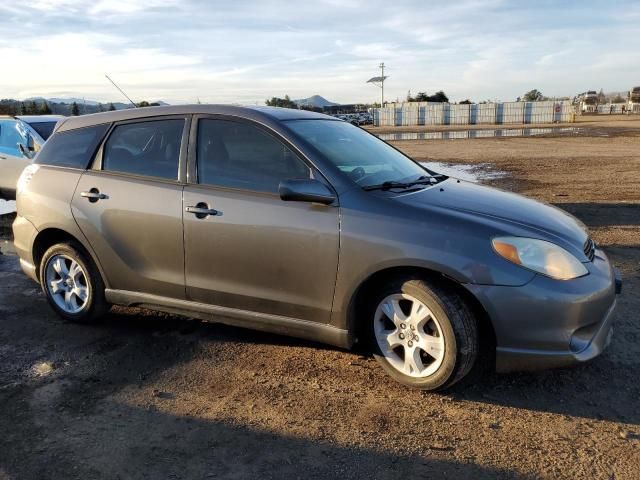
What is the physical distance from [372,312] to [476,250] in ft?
2.59

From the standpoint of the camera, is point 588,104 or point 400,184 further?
point 588,104

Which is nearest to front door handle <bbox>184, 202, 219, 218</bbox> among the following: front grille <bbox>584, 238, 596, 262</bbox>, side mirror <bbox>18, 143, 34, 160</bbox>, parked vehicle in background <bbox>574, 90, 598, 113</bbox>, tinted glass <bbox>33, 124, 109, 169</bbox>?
tinted glass <bbox>33, 124, 109, 169</bbox>

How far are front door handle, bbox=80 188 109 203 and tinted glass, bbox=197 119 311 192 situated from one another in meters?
0.92

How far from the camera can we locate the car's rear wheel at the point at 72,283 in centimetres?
461

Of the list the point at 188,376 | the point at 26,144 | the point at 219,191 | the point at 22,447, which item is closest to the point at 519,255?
the point at 219,191

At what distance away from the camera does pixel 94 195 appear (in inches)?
174

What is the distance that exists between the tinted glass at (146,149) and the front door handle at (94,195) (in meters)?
0.21

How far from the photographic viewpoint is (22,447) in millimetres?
3023

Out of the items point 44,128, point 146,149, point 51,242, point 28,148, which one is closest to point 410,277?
point 146,149

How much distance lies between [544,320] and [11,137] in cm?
1062

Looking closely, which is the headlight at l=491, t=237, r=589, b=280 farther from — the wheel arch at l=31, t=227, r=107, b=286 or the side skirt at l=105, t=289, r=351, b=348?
the wheel arch at l=31, t=227, r=107, b=286

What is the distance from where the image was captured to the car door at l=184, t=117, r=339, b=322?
358 cm

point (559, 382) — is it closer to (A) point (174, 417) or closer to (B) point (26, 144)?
(A) point (174, 417)

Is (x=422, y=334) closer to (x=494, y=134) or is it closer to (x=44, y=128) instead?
(x=44, y=128)
